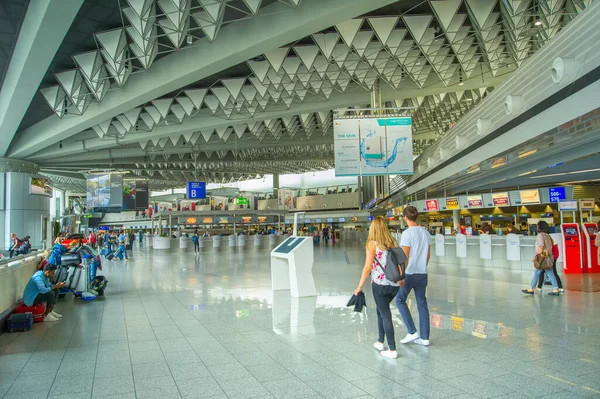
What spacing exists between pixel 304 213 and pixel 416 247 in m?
6.89

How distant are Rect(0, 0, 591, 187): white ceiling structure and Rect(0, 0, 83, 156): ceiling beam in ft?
5.32

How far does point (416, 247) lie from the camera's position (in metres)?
5.02

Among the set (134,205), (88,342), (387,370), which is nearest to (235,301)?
(88,342)

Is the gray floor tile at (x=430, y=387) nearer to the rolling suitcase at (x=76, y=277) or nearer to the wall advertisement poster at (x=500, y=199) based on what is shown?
the rolling suitcase at (x=76, y=277)

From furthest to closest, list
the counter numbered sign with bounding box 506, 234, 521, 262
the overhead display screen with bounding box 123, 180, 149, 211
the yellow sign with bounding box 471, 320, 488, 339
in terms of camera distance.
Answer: the overhead display screen with bounding box 123, 180, 149, 211 → the counter numbered sign with bounding box 506, 234, 521, 262 → the yellow sign with bounding box 471, 320, 488, 339

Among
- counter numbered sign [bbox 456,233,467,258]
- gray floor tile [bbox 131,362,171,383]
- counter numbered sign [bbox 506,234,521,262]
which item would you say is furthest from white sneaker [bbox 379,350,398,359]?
counter numbered sign [bbox 456,233,467,258]

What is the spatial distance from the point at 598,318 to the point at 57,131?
22.2 metres

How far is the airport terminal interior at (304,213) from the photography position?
4.38 m

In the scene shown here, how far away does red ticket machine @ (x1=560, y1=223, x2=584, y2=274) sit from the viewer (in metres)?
12.3

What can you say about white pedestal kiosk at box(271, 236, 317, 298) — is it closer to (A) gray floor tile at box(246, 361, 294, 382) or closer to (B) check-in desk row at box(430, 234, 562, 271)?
(A) gray floor tile at box(246, 361, 294, 382)

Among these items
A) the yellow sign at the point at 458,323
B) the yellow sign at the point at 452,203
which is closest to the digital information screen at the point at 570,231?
the yellow sign at the point at 452,203

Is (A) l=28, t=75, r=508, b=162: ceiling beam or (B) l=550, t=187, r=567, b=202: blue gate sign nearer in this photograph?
(B) l=550, t=187, r=567, b=202: blue gate sign

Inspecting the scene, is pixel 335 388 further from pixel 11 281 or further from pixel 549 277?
pixel 549 277

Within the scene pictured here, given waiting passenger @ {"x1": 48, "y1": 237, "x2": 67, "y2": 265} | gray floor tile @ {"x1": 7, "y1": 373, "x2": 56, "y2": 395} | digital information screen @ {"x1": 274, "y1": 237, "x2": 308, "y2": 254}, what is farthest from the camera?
digital information screen @ {"x1": 274, "y1": 237, "x2": 308, "y2": 254}
